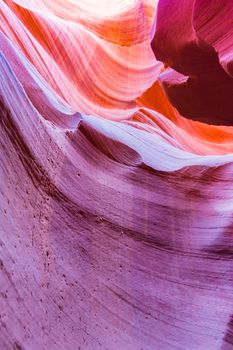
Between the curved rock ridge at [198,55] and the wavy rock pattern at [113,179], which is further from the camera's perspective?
the curved rock ridge at [198,55]

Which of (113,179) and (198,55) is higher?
(198,55)

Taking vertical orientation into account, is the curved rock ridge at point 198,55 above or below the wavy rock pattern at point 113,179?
above

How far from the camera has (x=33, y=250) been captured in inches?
34.8

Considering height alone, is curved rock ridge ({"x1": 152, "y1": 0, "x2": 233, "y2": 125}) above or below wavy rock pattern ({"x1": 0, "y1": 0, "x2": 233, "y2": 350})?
above

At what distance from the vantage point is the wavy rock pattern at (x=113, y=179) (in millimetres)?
889

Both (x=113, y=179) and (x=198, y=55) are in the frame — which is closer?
(x=113, y=179)

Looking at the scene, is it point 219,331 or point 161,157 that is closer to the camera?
point 219,331

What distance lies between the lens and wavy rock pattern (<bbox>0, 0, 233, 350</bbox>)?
889 millimetres

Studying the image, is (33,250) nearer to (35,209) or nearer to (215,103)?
(35,209)

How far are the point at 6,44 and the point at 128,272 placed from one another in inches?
21.4

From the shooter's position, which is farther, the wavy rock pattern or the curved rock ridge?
the curved rock ridge

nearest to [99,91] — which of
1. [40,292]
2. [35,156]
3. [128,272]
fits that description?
[35,156]

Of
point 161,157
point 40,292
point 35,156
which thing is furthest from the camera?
point 161,157

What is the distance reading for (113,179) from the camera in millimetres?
1137
